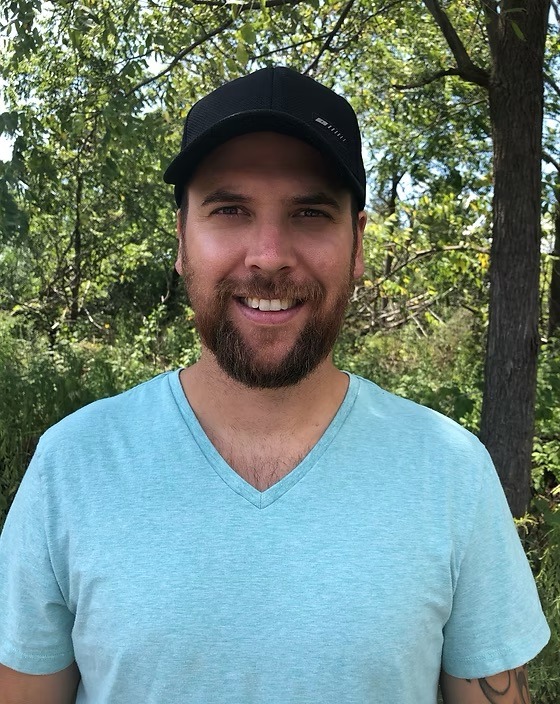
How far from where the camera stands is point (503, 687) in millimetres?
1136

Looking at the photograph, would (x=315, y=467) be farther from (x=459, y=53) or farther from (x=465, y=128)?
(x=465, y=128)

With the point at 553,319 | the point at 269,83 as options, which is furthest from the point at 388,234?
the point at 269,83

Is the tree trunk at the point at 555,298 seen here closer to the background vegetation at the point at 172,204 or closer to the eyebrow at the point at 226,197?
the background vegetation at the point at 172,204

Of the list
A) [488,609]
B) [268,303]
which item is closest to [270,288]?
[268,303]

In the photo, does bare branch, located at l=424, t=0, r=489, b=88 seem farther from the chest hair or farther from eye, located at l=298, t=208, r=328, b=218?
the chest hair

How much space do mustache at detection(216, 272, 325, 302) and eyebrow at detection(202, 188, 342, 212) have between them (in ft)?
0.46

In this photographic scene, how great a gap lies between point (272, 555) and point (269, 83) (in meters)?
0.84

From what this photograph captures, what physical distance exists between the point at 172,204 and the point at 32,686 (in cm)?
561

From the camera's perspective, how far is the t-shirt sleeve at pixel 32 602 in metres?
1.08

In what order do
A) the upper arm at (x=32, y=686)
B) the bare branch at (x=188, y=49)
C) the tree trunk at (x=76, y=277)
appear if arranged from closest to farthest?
the upper arm at (x=32, y=686) < the bare branch at (x=188, y=49) < the tree trunk at (x=76, y=277)

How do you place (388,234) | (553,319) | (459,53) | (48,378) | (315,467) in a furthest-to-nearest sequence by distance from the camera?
1. (553,319)
2. (388,234)
3. (48,378)
4. (459,53)
5. (315,467)

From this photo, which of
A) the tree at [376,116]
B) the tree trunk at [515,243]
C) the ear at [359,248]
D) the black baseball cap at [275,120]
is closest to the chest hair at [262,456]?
the ear at [359,248]

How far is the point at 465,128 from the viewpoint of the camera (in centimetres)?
574

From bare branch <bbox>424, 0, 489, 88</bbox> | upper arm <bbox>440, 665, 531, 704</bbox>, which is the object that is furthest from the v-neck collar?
bare branch <bbox>424, 0, 489, 88</bbox>
